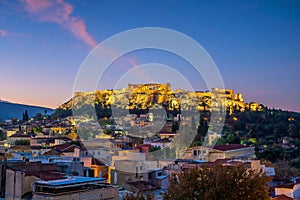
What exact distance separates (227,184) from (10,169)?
613 cm

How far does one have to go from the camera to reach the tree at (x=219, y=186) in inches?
404

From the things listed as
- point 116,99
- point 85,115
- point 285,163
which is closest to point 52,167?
point 285,163

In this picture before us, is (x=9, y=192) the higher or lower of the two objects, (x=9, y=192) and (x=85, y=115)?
the lower

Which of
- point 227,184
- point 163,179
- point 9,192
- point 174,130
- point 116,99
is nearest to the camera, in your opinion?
point 227,184

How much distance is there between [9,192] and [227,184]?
5874 millimetres

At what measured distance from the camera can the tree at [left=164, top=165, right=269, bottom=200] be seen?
10266 mm

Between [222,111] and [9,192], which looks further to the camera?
[222,111]

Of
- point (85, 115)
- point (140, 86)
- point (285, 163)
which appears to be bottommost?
point (285, 163)

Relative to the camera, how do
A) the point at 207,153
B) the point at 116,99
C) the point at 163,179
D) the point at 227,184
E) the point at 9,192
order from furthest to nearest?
the point at 116,99 < the point at 207,153 < the point at 163,179 < the point at 9,192 < the point at 227,184

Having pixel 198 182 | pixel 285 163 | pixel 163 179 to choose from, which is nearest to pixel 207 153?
pixel 285 163

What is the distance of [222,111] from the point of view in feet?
222

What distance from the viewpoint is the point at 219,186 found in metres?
10.2

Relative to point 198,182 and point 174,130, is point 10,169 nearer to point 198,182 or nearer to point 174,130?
point 198,182

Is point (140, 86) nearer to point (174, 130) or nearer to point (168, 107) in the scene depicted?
point (168, 107)
